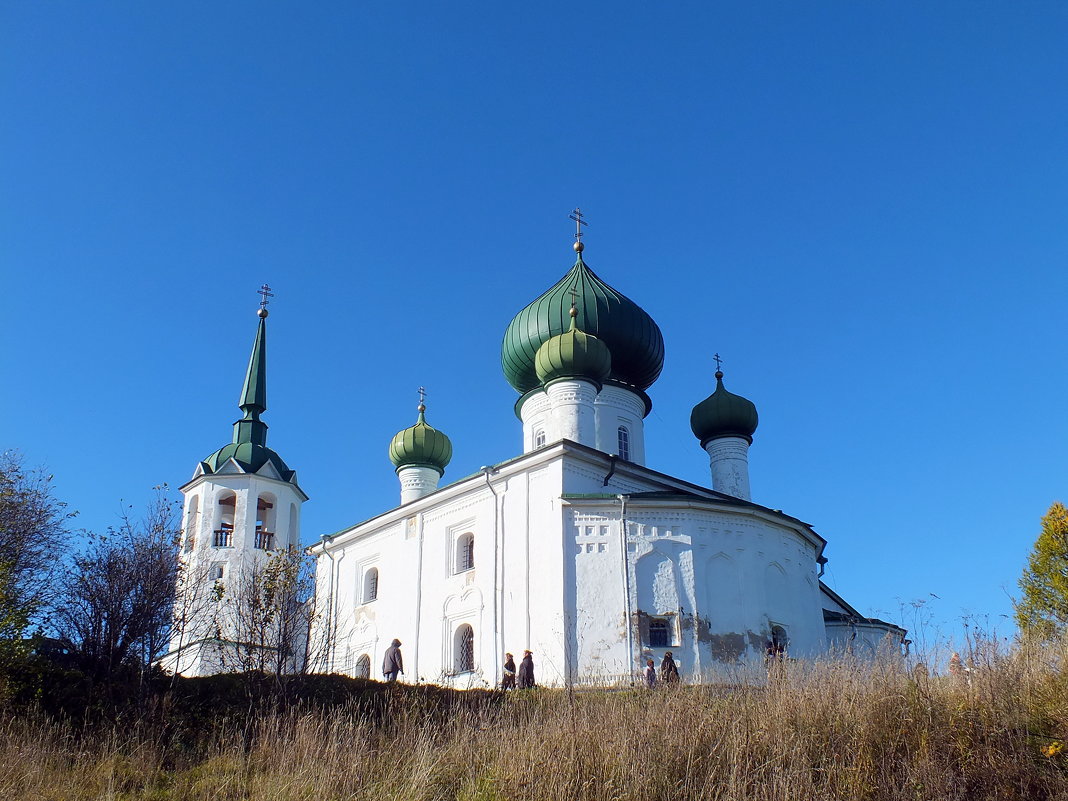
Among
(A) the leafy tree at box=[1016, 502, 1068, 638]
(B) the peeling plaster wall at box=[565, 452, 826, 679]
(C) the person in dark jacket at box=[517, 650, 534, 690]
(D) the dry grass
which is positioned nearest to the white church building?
(B) the peeling plaster wall at box=[565, 452, 826, 679]

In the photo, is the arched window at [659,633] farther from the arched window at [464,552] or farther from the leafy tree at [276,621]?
the leafy tree at [276,621]

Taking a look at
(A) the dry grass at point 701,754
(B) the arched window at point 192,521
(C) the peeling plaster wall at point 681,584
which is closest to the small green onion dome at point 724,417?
(C) the peeling plaster wall at point 681,584

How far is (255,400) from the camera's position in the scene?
28.3 metres

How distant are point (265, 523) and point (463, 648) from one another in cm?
833

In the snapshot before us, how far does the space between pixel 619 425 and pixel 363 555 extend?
6973 mm

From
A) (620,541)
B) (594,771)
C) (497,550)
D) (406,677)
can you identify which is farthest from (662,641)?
(594,771)

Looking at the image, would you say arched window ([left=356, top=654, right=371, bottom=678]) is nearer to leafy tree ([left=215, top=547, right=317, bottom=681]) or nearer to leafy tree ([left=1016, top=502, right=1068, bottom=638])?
leafy tree ([left=215, top=547, right=317, bottom=681])

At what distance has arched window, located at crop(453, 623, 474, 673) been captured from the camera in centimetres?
2029

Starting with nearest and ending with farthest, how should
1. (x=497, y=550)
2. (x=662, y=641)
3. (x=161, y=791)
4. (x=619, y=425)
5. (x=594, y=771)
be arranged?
1. (x=594, y=771)
2. (x=161, y=791)
3. (x=662, y=641)
4. (x=497, y=550)
5. (x=619, y=425)

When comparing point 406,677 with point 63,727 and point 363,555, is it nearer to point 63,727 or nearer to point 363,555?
point 363,555

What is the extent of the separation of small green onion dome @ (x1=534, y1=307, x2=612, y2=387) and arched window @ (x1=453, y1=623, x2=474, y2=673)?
5673 millimetres

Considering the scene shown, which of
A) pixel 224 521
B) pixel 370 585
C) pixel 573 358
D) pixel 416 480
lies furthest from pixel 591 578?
pixel 224 521

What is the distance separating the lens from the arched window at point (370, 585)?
23688mm

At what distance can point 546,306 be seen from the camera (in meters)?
24.8
